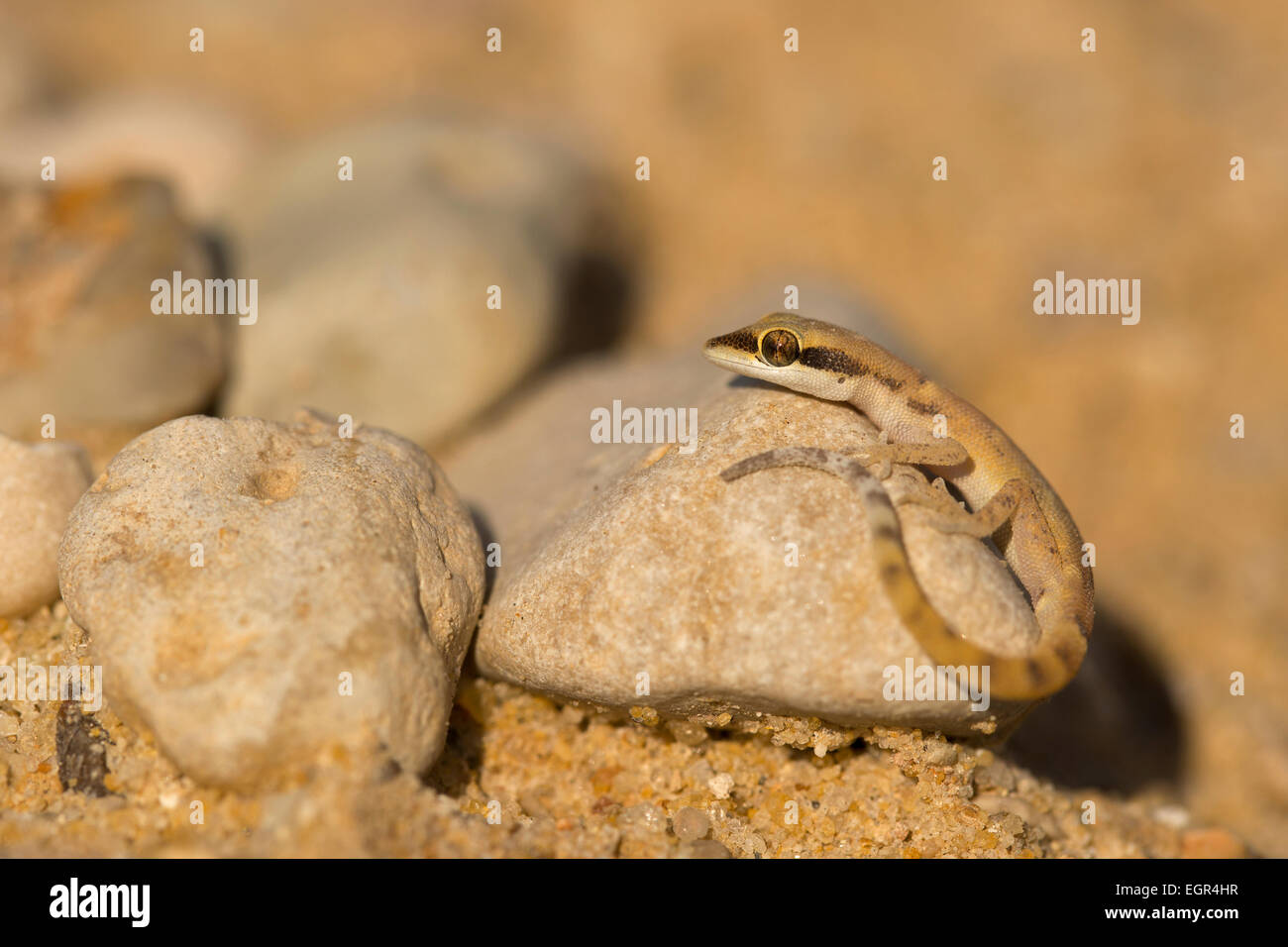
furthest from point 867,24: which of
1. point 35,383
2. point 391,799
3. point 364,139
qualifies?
point 391,799

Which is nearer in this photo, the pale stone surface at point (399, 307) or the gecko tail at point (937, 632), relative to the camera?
the gecko tail at point (937, 632)

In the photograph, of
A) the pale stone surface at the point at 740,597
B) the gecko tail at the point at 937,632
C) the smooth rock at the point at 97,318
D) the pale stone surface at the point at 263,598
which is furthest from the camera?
the smooth rock at the point at 97,318

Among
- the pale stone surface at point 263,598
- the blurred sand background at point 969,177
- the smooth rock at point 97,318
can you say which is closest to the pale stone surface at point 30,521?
the pale stone surface at point 263,598

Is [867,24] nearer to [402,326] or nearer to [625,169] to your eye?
[625,169]

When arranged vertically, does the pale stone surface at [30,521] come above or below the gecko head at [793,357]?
below

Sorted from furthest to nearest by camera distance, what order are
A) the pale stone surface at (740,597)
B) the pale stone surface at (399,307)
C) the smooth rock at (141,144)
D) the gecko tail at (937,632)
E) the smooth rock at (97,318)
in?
the smooth rock at (141,144) < the pale stone surface at (399,307) < the smooth rock at (97,318) < the pale stone surface at (740,597) < the gecko tail at (937,632)

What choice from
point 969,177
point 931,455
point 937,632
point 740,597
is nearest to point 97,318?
point 740,597

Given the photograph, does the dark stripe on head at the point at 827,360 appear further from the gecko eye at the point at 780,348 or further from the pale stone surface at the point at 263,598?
the pale stone surface at the point at 263,598
